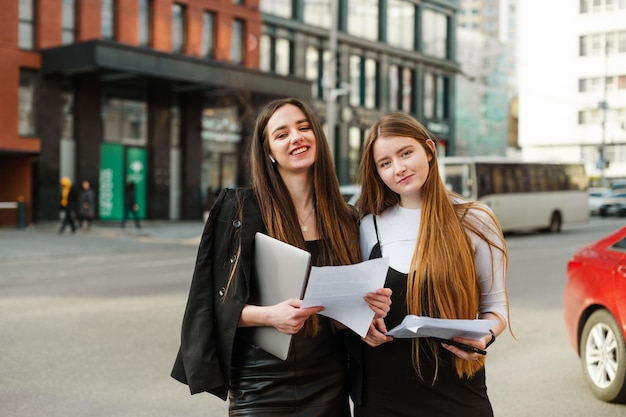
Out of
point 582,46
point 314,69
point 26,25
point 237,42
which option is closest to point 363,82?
point 314,69

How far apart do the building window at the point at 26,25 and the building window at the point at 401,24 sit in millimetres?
27620

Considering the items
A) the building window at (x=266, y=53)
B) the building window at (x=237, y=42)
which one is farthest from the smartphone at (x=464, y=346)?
the building window at (x=266, y=53)

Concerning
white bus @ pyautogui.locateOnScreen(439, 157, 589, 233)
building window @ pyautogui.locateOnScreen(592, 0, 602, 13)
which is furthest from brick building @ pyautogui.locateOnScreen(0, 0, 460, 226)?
building window @ pyautogui.locateOnScreen(592, 0, 602, 13)

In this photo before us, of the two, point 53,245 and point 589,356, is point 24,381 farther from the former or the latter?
point 53,245

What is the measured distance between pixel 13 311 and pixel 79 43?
66.7 feet

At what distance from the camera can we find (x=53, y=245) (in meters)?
21.5

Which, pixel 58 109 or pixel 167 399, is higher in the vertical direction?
pixel 58 109

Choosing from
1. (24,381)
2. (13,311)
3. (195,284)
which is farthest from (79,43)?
(195,284)

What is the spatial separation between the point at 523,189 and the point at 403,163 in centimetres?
2667

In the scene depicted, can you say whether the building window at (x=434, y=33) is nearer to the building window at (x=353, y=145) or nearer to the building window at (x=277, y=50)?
the building window at (x=353, y=145)

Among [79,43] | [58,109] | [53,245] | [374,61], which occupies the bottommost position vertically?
[53,245]

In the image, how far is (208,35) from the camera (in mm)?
36625

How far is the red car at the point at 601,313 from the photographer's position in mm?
5734

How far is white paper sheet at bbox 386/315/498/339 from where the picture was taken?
257 cm
